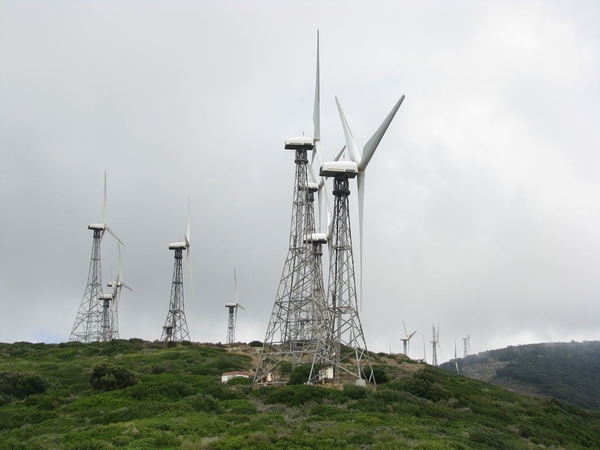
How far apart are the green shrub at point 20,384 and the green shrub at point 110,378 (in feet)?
13.1

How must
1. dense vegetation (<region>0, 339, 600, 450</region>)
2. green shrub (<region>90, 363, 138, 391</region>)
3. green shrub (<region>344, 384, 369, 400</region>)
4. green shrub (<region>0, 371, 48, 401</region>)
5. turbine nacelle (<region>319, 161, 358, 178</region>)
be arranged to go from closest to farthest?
dense vegetation (<region>0, 339, 600, 450</region>), green shrub (<region>344, 384, 369, 400</region>), green shrub (<region>0, 371, 48, 401</region>), green shrub (<region>90, 363, 138, 391</region>), turbine nacelle (<region>319, 161, 358, 178</region>)

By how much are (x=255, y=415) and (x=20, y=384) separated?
2043 cm

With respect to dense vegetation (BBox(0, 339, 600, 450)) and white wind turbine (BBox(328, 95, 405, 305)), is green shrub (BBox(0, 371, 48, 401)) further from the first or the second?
white wind turbine (BBox(328, 95, 405, 305))

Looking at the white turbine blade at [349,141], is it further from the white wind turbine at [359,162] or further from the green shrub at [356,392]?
the green shrub at [356,392]

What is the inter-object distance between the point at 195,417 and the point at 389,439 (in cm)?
1189

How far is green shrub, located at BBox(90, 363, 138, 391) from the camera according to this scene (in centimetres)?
4875

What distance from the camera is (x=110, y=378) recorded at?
160 ft

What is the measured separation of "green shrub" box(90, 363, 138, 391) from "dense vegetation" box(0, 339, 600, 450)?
0.08m

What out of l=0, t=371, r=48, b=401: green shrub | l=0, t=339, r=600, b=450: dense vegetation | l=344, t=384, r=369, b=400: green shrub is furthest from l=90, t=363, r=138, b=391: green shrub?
l=344, t=384, r=369, b=400: green shrub

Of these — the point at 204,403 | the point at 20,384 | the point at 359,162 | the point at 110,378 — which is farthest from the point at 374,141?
the point at 20,384

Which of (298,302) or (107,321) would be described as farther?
(107,321)

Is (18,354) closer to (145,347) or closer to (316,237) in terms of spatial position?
(145,347)

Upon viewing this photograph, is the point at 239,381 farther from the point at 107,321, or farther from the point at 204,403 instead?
the point at 107,321

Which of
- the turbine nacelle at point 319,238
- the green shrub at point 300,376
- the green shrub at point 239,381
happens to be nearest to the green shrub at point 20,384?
the green shrub at point 239,381
